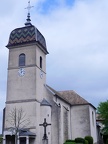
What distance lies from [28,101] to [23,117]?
2086 millimetres

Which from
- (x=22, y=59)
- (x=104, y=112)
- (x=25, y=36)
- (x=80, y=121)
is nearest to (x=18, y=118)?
(x=22, y=59)

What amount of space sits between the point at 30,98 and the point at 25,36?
873 cm

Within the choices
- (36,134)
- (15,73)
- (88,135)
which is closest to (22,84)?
(15,73)

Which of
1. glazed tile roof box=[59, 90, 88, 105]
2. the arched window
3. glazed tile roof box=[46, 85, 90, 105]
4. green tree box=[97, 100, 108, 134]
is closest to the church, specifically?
the arched window

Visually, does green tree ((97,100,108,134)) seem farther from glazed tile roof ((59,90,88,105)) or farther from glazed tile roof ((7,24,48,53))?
glazed tile roof ((7,24,48,53))

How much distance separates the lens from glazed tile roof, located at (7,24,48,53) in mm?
32844

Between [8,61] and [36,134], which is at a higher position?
[8,61]

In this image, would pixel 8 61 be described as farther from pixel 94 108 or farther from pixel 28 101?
pixel 94 108

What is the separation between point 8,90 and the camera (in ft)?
105

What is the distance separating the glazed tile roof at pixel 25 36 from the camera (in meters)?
32.8

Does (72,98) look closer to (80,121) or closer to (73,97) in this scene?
(73,97)

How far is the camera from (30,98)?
3061 cm

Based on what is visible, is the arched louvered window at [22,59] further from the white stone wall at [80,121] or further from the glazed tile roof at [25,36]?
the white stone wall at [80,121]

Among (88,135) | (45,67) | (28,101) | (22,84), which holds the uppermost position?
(45,67)
